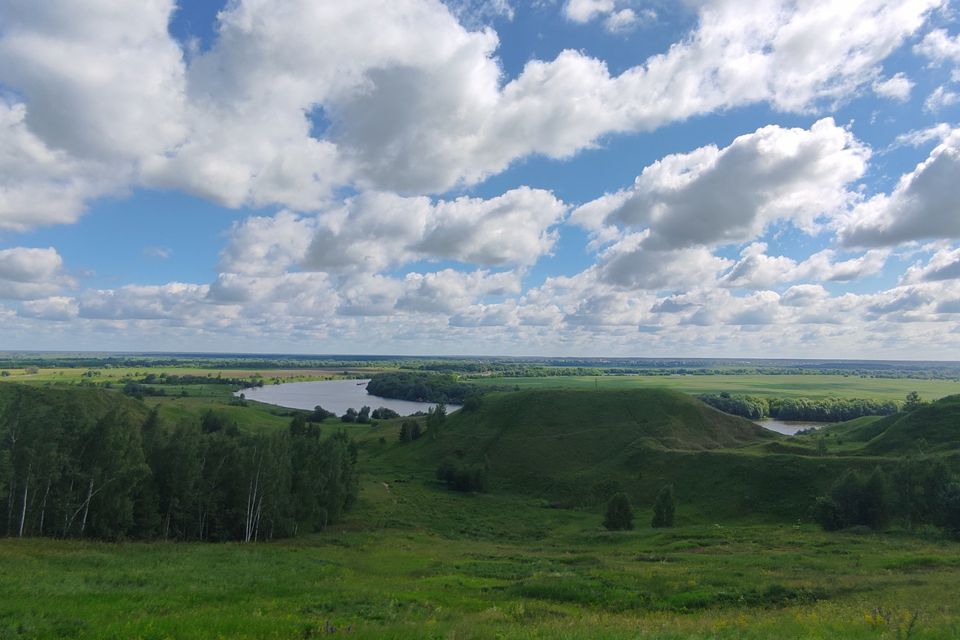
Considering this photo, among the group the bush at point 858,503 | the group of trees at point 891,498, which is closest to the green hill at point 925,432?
the group of trees at point 891,498

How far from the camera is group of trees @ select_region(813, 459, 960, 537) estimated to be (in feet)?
168

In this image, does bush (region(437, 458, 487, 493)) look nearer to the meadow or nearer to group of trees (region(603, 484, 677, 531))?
the meadow

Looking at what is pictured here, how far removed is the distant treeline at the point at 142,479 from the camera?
3566 centimetres

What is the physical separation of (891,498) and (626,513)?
25.1 meters

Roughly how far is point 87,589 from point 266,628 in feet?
34.1

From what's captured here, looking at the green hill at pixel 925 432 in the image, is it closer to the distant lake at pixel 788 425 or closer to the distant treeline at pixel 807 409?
the distant lake at pixel 788 425

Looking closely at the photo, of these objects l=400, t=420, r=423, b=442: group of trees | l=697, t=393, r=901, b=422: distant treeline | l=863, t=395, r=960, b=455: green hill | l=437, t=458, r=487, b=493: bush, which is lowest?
l=437, t=458, r=487, b=493: bush

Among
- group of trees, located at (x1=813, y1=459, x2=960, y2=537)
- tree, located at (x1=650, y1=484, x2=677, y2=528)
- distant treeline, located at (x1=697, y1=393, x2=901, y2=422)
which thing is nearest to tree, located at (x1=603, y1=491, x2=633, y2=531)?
tree, located at (x1=650, y1=484, x2=677, y2=528)

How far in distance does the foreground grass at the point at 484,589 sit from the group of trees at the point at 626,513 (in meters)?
12.8

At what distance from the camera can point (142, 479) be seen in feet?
132

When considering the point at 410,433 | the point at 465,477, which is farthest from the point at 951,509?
the point at 410,433

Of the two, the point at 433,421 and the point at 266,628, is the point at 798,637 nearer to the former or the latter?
the point at 266,628

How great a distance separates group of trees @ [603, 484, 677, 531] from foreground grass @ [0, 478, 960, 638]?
12829 millimetres

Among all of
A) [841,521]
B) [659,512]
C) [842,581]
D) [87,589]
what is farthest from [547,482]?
[87,589]
